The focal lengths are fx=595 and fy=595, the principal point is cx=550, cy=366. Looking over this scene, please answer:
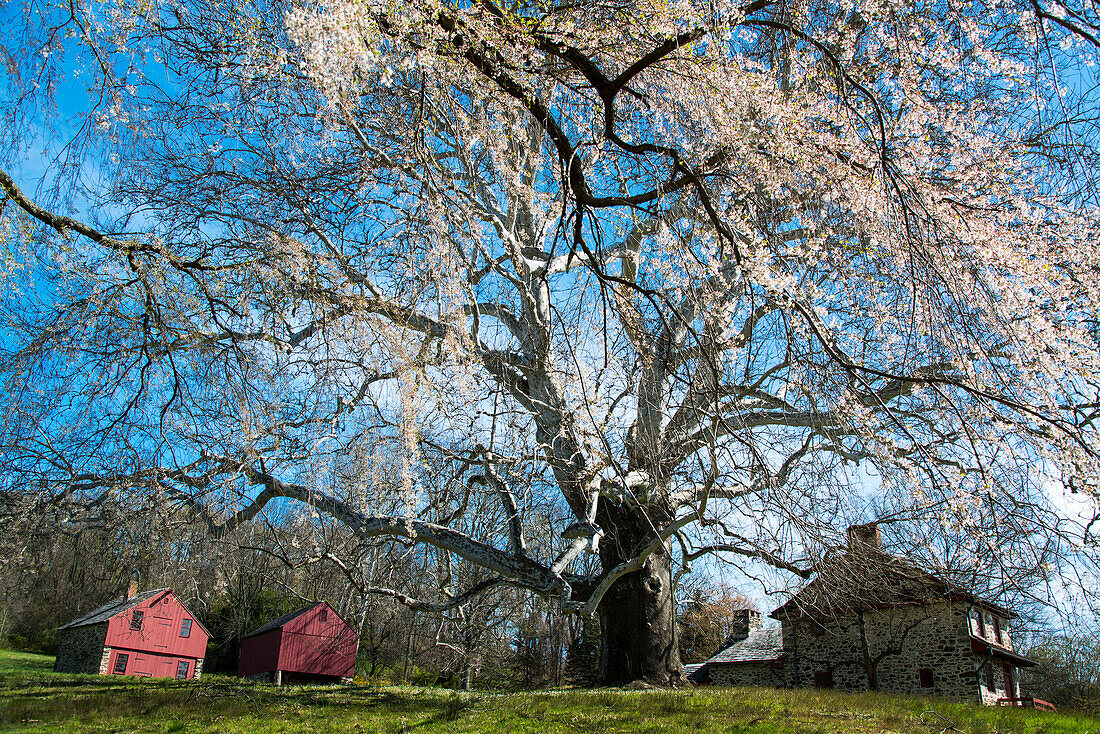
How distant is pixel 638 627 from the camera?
28.5 ft

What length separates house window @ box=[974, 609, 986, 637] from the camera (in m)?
15.7

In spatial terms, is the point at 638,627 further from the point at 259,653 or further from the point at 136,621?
the point at 259,653

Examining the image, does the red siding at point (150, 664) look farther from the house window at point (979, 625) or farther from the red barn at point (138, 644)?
the house window at point (979, 625)

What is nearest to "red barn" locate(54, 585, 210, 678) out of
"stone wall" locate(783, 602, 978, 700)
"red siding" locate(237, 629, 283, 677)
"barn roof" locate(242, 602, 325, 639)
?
"red siding" locate(237, 629, 283, 677)

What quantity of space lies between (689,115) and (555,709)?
639cm

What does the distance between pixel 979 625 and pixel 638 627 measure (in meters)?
13.1

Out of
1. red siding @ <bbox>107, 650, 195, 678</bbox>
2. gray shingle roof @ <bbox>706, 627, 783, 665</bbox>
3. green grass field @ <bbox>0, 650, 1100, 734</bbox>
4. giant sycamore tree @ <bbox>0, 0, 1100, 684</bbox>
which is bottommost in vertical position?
red siding @ <bbox>107, 650, 195, 678</bbox>

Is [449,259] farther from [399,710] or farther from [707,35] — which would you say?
[399,710]

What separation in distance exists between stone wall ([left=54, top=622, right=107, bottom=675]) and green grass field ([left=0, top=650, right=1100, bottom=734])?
58.2 feet

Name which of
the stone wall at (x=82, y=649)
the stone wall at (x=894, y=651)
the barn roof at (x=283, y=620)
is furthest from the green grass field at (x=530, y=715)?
the stone wall at (x=82, y=649)

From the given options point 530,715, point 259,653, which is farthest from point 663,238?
point 259,653

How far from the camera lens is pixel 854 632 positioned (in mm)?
16766

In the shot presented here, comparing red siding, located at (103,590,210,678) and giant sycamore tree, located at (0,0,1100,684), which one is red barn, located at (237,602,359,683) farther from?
giant sycamore tree, located at (0,0,1100,684)

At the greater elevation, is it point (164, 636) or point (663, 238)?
point (663, 238)
